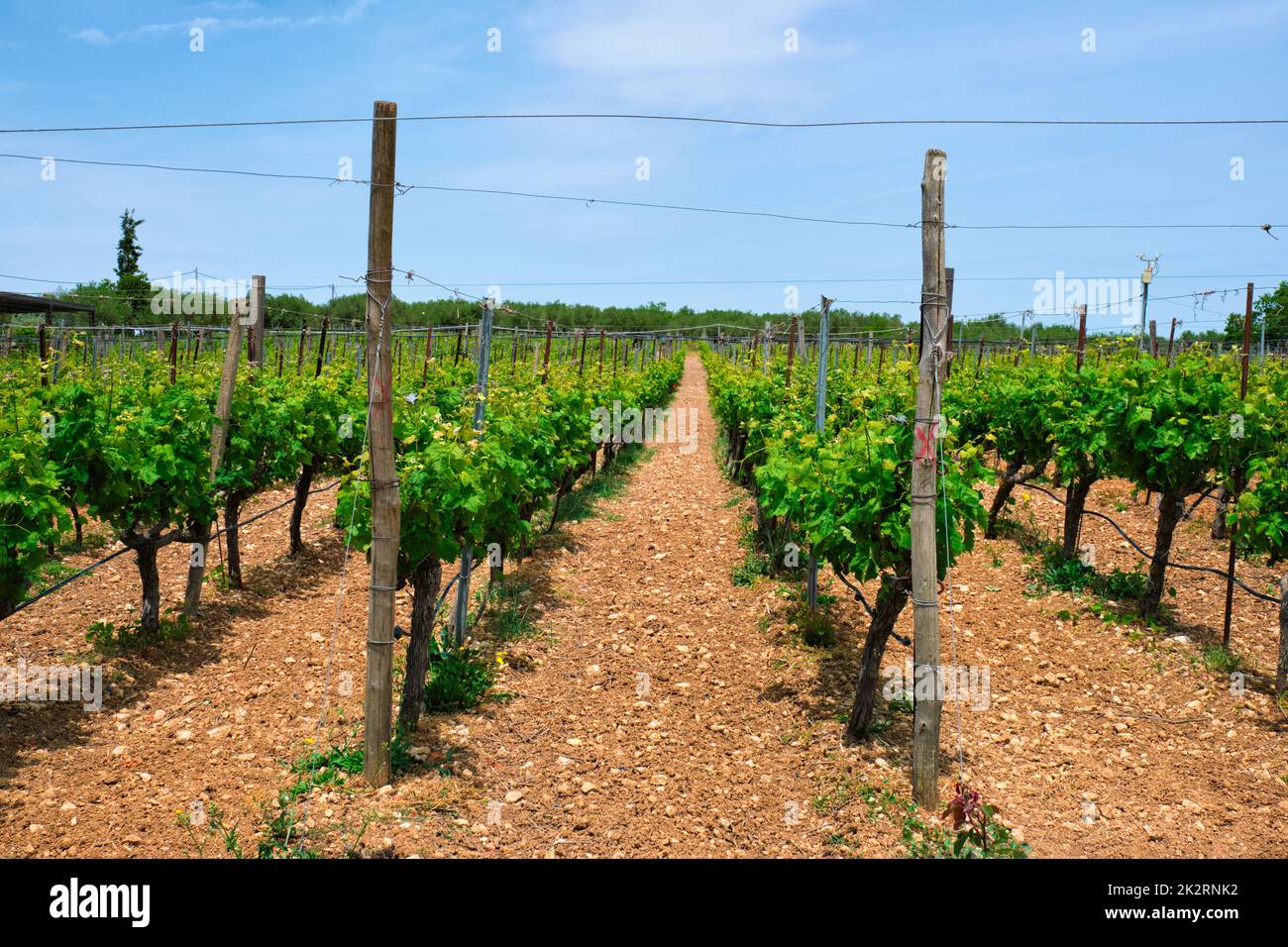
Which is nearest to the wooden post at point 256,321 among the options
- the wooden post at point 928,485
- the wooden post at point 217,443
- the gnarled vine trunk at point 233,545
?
the wooden post at point 217,443

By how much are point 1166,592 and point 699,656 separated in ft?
15.7

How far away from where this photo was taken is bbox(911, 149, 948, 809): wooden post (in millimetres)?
5012

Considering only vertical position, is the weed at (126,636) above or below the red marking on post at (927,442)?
below

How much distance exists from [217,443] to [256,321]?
138 centimetres

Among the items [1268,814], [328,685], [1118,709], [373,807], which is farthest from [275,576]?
[1268,814]

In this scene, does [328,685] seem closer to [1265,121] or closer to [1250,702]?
[1250,702]

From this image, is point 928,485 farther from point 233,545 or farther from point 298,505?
point 298,505

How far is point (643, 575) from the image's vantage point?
32.4ft

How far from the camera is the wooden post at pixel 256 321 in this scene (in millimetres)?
8781

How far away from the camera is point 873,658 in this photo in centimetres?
582

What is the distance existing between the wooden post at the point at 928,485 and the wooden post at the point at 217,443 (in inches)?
237

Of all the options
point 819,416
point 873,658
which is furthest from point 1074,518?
point 873,658

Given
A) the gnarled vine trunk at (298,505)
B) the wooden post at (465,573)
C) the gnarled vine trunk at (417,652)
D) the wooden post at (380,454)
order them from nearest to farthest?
the wooden post at (380,454)
the gnarled vine trunk at (417,652)
the wooden post at (465,573)
the gnarled vine trunk at (298,505)

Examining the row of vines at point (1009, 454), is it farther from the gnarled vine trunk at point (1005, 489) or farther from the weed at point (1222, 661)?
the weed at point (1222, 661)
